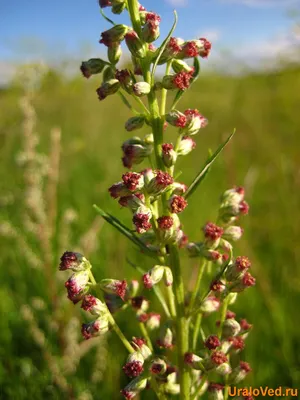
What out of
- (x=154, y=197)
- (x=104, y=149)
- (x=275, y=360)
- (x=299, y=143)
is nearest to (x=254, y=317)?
(x=275, y=360)

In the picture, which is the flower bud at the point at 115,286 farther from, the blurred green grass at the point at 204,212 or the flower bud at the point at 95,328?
the blurred green grass at the point at 204,212

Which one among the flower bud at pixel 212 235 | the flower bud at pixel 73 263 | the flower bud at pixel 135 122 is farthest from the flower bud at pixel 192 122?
the flower bud at pixel 73 263

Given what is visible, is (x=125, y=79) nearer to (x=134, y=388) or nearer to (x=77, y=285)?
(x=77, y=285)

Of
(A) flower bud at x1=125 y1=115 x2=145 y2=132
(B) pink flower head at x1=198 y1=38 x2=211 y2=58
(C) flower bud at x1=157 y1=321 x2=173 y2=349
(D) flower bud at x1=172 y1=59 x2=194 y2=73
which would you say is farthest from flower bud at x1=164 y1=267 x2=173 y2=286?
(B) pink flower head at x1=198 y1=38 x2=211 y2=58

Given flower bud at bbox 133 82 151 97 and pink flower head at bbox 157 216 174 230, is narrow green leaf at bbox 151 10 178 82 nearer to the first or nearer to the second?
flower bud at bbox 133 82 151 97

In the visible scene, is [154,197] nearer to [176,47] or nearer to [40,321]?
[176,47]

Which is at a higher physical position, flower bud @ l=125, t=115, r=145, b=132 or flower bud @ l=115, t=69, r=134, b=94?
flower bud @ l=115, t=69, r=134, b=94
